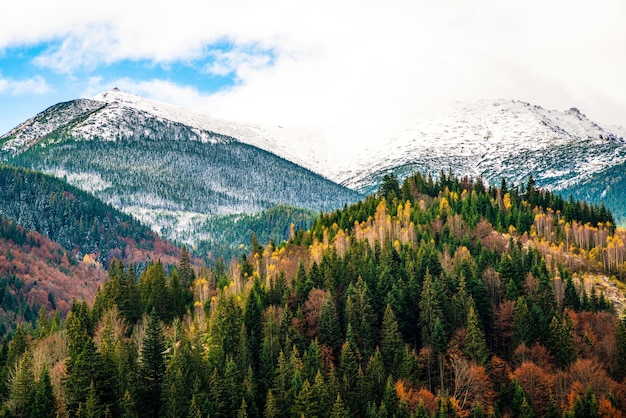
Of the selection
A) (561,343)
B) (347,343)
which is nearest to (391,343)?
(347,343)

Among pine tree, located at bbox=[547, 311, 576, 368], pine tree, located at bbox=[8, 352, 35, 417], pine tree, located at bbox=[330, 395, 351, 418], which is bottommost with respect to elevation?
pine tree, located at bbox=[330, 395, 351, 418]

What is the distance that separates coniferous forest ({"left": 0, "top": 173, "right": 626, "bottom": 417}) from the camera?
Answer: 374ft

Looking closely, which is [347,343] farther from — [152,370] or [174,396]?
[152,370]

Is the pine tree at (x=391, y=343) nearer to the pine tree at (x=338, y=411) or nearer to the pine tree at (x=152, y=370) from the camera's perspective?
the pine tree at (x=338, y=411)

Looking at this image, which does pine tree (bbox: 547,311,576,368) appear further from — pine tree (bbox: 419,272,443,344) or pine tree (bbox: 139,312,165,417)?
pine tree (bbox: 139,312,165,417)

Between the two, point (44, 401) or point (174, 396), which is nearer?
point (44, 401)

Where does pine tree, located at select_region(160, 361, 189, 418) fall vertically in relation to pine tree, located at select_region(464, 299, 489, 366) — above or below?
below

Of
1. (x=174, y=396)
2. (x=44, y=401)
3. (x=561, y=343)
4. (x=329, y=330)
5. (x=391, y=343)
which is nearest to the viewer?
(x=44, y=401)

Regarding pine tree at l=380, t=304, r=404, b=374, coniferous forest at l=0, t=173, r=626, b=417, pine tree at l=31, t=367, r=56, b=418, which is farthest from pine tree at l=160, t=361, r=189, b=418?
pine tree at l=380, t=304, r=404, b=374

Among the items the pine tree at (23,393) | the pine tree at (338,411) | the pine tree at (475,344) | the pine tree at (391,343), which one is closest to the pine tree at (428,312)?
the pine tree at (391,343)

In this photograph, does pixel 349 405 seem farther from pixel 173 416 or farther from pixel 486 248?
pixel 486 248

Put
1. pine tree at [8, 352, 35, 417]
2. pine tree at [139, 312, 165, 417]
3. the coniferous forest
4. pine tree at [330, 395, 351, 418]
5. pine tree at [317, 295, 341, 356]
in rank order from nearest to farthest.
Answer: pine tree at [330, 395, 351, 418]
pine tree at [8, 352, 35, 417]
the coniferous forest
pine tree at [139, 312, 165, 417]
pine tree at [317, 295, 341, 356]

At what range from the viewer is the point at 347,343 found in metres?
126

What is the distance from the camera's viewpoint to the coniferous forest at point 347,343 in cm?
11400
